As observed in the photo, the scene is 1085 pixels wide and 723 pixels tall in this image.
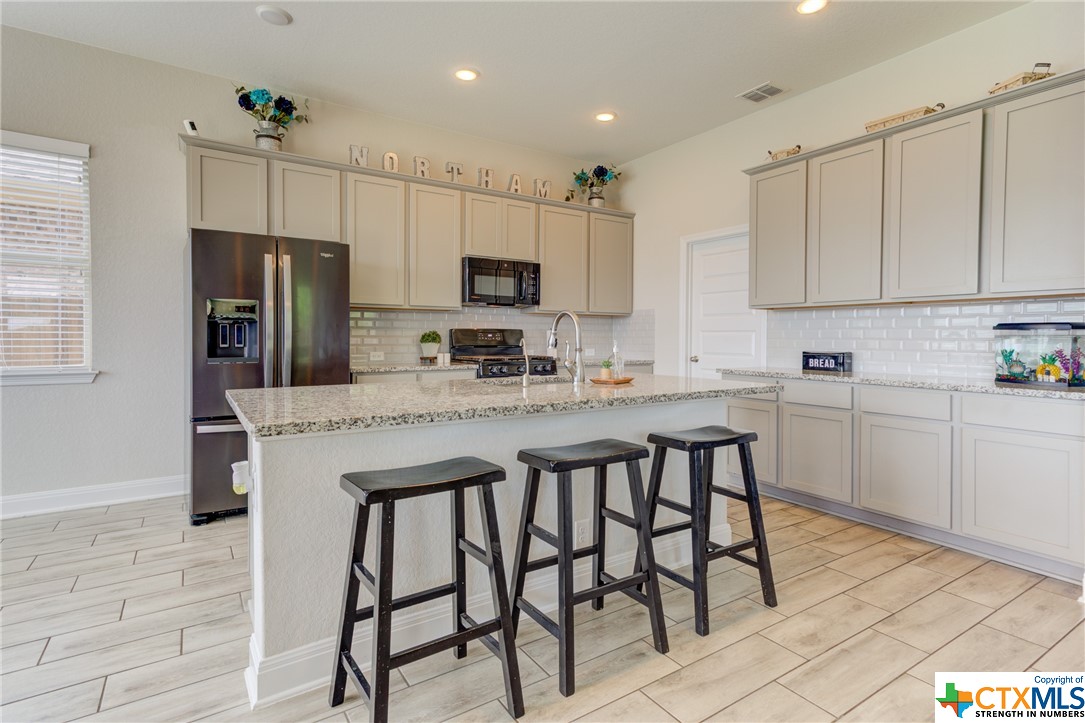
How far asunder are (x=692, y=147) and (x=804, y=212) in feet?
5.26

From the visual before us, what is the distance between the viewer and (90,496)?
11.3ft

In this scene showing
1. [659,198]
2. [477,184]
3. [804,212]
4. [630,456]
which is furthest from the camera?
[659,198]

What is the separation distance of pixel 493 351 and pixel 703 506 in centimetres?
316

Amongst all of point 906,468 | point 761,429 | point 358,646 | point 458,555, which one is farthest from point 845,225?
point 358,646

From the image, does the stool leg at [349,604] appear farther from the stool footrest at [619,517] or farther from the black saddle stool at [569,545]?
the stool footrest at [619,517]

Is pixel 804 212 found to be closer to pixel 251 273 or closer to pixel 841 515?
pixel 841 515

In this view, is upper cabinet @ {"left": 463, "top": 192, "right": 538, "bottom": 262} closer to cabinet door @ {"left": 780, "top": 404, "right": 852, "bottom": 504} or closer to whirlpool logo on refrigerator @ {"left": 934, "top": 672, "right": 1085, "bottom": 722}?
cabinet door @ {"left": 780, "top": 404, "right": 852, "bottom": 504}

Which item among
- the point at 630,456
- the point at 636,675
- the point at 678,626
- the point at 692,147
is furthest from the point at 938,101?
the point at 636,675

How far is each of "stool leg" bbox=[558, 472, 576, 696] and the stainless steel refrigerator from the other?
2409 mm

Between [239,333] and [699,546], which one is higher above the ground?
[239,333]

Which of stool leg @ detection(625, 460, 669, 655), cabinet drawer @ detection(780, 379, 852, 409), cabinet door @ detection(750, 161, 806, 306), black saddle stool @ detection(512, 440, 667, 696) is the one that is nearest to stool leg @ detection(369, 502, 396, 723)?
black saddle stool @ detection(512, 440, 667, 696)

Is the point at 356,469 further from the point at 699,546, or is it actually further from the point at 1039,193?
the point at 1039,193

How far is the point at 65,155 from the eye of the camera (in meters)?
3.32

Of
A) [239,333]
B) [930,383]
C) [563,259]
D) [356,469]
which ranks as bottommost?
[356,469]
